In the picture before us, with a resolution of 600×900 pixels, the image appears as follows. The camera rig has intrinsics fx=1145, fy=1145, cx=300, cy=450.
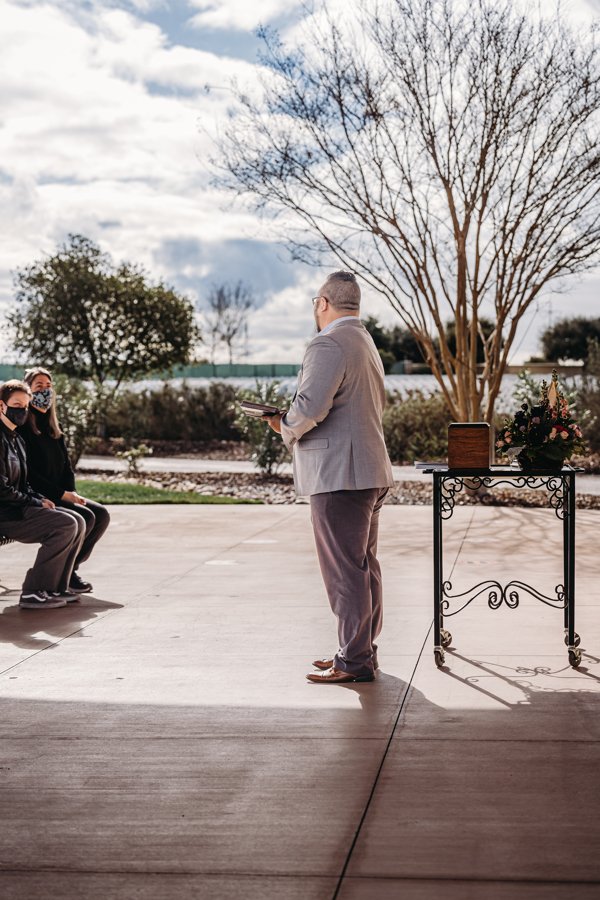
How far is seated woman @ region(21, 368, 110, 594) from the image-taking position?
8.00 m

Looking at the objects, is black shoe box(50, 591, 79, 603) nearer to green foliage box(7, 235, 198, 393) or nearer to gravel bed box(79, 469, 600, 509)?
gravel bed box(79, 469, 600, 509)

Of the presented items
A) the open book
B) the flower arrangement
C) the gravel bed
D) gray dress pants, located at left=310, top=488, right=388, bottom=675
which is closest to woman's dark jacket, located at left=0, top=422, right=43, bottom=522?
the open book

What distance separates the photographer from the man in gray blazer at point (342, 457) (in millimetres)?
5363

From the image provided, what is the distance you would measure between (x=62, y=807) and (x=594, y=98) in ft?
41.2

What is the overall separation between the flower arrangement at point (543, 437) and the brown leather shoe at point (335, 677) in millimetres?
1404

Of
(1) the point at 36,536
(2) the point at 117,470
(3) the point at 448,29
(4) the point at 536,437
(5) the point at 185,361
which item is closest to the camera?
(4) the point at 536,437

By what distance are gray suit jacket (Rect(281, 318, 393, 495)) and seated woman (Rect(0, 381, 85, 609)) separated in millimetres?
2682

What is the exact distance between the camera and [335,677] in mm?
5480

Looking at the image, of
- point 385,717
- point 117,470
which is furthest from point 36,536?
point 117,470

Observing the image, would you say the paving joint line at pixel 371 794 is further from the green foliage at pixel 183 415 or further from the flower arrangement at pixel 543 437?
the green foliage at pixel 183 415

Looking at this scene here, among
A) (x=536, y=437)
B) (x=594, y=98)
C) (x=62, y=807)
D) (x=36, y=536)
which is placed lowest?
(x=62, y=807)

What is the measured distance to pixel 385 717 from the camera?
4.89 m

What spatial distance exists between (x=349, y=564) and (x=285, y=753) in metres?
1.22

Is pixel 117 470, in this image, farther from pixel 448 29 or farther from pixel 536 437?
pixel 536 437
